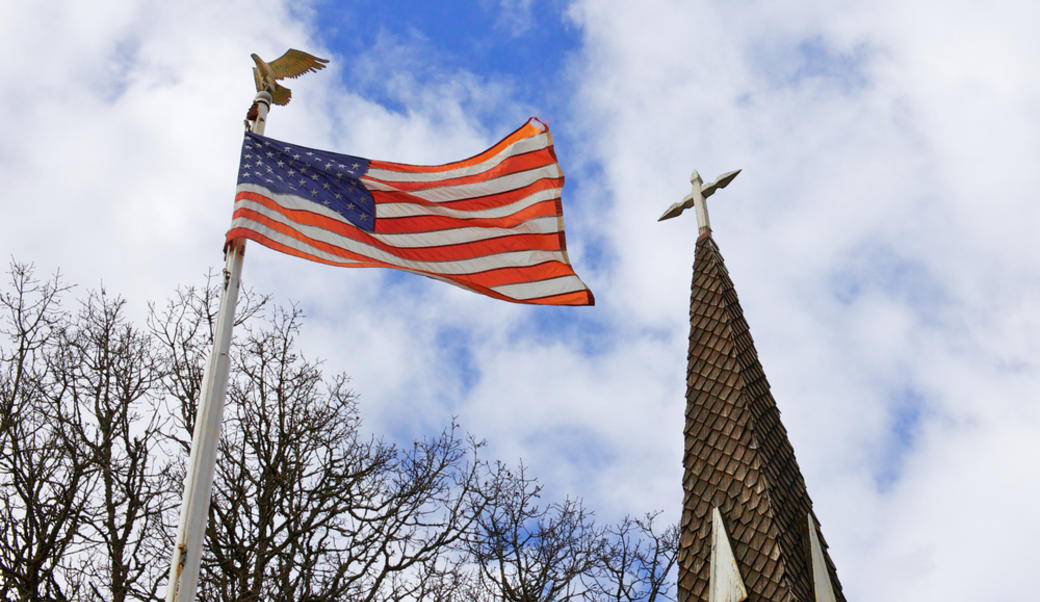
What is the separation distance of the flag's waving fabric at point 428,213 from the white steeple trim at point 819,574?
6.19 meters

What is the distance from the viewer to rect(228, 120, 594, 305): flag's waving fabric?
6949 millimetres

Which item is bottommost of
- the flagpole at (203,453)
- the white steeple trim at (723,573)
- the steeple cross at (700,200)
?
the flagpole at (203,453)

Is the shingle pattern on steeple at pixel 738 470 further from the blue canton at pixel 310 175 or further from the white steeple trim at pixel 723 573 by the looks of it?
the blue canton at pixel 310 175

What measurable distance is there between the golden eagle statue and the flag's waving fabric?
53 cm

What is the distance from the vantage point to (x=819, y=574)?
12172 mm

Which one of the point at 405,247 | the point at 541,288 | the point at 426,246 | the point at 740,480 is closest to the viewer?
the point at 405,247

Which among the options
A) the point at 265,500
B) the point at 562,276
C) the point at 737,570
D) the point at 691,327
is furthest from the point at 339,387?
the point at 562,276

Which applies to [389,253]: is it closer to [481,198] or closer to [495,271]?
[495,271]

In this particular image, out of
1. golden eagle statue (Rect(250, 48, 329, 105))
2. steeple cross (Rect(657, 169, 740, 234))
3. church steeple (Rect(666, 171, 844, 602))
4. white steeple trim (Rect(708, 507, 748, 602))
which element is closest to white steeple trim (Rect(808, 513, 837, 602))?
church steeple (Rect(666, 171, 844, 602))

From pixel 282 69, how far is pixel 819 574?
8864 millimetres

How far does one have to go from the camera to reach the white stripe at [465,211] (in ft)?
25.5

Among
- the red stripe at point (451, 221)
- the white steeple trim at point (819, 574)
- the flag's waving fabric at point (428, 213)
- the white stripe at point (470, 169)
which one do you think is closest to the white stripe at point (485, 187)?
the flag's waving fabric at point (428, 213)

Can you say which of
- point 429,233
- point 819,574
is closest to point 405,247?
point 429,233

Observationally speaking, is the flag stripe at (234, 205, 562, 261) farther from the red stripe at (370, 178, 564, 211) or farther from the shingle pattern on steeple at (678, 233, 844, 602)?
the shingle pattern on steeple at (678, 233, 844, 602)
